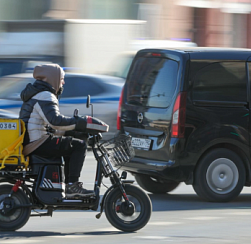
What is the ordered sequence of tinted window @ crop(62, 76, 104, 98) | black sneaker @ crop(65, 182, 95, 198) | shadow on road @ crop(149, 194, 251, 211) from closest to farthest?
black sneaker @ crop(65, 182, 95, 198) < shadow on road @ crop(149, 194, 251, 211) < tinted window @ crop(62, 76, 104, 98)

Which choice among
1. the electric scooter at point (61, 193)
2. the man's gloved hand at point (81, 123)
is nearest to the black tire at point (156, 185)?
the electric scooter at point (61, 193)

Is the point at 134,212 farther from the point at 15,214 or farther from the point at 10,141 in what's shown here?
the point at 10,141

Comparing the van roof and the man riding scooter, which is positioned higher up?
the van roof

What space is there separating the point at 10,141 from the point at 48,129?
0.38m

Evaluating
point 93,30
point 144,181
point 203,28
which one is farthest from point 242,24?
point 144,181

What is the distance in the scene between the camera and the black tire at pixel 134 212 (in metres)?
7.07

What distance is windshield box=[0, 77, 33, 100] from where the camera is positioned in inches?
586

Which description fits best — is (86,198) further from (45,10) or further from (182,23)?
(182,23)

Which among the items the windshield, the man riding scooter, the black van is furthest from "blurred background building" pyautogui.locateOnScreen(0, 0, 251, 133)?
the man riding scooter

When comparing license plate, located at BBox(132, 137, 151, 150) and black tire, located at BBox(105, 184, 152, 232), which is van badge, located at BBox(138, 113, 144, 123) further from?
black tire, located at BBox(105, 184, 152, 232)

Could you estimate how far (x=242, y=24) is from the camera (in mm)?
34125

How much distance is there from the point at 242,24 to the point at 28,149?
2812 cm

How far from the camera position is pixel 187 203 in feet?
30.2

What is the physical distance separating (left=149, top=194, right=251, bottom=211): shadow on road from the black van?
0.14 metres
